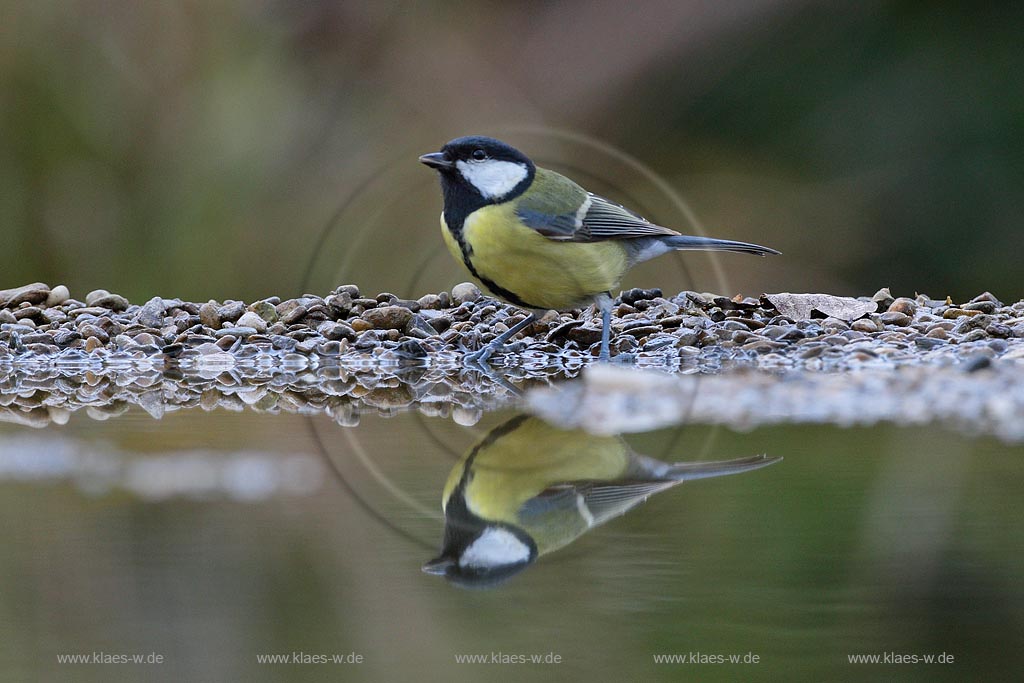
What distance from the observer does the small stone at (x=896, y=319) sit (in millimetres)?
4352

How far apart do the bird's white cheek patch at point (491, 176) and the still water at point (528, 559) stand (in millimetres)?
1613

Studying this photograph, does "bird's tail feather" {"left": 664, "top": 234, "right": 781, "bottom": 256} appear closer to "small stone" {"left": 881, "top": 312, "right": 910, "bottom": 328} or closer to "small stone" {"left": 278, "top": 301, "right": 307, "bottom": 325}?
"small stone" {"left": 881, "top": 312, "right": 910, "bottom": 328}

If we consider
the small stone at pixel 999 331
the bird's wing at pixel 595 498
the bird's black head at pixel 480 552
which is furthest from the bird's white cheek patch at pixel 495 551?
the small stone at pixel 999 331

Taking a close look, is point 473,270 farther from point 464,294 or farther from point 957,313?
point 957,313

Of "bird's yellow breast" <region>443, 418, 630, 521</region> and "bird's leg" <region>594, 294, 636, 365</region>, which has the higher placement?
"bird's yellow breast" <region>443, 418, 630, 521</region>

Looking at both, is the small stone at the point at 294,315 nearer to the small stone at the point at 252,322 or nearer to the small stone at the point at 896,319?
the small stone at the point at 252,322

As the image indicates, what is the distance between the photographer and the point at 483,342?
426cm

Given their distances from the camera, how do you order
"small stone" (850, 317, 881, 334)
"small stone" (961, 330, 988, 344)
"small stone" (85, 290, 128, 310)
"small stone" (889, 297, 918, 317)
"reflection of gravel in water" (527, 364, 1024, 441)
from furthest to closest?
"small stone" (85, 290, 128, 310) < "small stone" (889, 297, 918, 317) < "small stone" (850, 317, 881, 334) < "small stone" (961, 330, 988, 344) < "reflection of gravel in water" (527, 364, 1024, 441)

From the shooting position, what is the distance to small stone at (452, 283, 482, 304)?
16.0ft

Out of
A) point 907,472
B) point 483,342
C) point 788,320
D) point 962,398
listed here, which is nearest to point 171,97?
point 483,342

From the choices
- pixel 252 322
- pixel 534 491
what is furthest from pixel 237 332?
pixel 534 491

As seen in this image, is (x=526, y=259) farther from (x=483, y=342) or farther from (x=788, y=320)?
(x=788, y=320)

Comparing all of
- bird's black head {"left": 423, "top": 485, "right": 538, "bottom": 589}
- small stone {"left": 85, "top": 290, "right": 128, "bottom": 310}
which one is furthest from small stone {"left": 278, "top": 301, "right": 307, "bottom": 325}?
bird's black head {"left": 423, "top": 485, "right": 538, "bottom": 589}

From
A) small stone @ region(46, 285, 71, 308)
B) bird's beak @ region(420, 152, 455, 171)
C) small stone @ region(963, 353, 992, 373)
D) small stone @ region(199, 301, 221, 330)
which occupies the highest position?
small stone @ region(963, 353, 992, 373)
